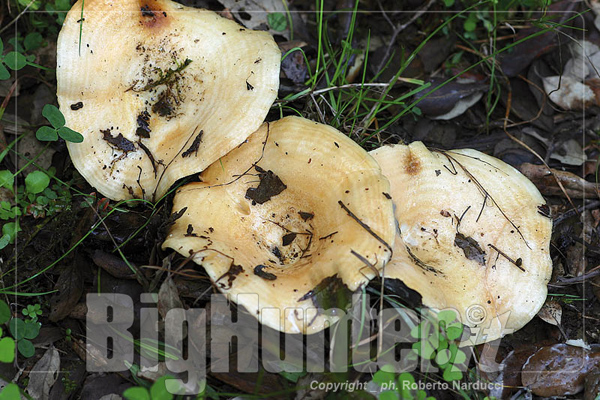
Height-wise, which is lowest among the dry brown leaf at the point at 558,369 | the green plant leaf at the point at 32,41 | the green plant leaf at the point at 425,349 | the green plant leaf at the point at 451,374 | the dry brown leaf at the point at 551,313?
the dry brown leaf at the point at 558,369

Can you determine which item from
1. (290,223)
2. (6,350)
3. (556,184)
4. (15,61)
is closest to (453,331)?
(290,223)

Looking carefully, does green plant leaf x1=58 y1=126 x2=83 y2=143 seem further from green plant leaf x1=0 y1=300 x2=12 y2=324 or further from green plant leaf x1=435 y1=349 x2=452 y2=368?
green plant leaf x1=435 y1=349 x2=452 y2=368

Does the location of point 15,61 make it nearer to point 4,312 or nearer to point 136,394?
point 4,312

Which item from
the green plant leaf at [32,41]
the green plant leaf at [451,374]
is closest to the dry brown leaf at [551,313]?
the green plant leaf at [451,374]

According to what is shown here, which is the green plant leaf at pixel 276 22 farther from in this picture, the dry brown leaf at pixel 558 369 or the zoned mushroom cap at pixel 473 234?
the dry brown leaf at pixel 558 369

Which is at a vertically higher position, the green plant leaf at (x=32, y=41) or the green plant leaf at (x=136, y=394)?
the green plant leaf at (x=32, y=41)

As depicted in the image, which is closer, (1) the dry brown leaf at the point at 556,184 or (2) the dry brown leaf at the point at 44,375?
(2) the dry brown leaf at the point at 44,375

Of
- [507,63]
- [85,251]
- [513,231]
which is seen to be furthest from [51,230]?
[507,63]
